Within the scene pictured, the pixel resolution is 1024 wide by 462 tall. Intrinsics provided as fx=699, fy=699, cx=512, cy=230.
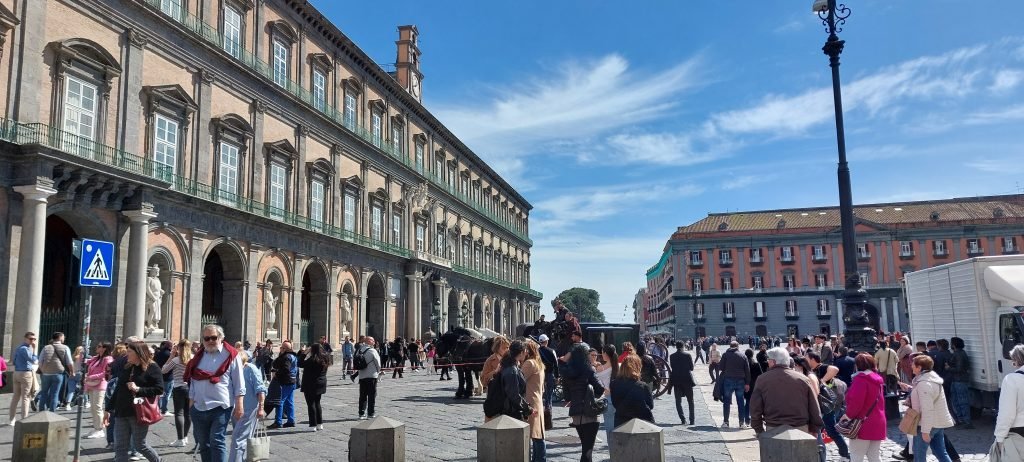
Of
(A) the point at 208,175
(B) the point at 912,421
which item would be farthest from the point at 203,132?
(B) the point at 912,421

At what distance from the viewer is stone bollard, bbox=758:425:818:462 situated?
5594 mm

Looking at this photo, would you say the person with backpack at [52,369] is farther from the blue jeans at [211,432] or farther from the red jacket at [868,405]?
the red jacket at [868,405]

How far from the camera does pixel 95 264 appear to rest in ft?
26.6

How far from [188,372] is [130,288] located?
542 inches

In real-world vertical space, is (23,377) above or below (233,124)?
below

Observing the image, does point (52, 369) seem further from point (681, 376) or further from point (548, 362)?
point (681, 376)

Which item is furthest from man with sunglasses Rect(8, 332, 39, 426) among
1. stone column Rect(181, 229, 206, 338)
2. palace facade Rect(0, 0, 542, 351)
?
stone column Rect(181, 229, 206, 338)

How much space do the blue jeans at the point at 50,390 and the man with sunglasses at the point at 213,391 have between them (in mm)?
6450

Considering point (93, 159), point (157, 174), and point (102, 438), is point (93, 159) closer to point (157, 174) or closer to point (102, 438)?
point (157, 174)

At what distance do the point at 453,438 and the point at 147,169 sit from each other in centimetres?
1403

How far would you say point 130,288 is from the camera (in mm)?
18891

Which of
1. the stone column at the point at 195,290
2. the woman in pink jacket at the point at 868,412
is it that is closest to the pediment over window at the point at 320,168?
the stone column at the point at 195,290

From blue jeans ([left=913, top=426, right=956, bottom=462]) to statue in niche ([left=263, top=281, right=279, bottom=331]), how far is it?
72.8ft

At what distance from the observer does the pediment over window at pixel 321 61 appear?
29.5m
